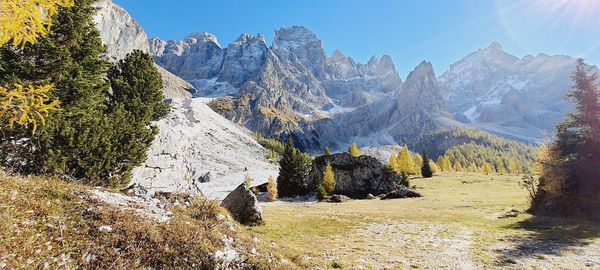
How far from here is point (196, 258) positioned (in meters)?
10.4

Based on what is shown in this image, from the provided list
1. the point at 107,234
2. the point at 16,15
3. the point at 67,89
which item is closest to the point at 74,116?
the point at 67,89

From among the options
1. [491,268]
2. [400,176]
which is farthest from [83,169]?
[400,176]

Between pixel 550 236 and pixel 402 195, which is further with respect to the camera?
pixel 402 195

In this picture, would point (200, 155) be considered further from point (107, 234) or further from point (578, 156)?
point (107, 234)

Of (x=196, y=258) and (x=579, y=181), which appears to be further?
(x=579, y=181)

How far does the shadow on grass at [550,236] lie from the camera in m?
19.9

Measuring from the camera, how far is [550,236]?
24.9 m

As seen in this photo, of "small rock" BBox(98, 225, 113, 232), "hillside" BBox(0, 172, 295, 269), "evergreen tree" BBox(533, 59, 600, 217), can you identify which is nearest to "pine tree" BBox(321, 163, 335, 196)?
"evergreen tree" BBox(533, 59, 600, 217)

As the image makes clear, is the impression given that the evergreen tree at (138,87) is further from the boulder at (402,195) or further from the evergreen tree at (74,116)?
the boulder at (402,195)

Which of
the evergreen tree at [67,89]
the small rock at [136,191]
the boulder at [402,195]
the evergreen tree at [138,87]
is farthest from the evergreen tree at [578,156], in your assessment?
the evergreen tree at [67,89]

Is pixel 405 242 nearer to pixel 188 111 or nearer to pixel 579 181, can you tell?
pixel 579 181

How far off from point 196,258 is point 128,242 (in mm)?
2148

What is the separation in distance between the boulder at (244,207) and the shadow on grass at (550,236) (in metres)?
15.8

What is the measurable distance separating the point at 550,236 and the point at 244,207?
2425 cm
